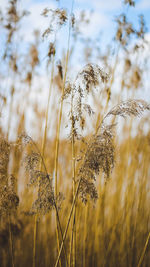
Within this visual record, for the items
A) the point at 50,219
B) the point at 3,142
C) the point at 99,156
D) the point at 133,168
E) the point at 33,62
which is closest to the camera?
the point at 99,156

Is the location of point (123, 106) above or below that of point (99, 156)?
above

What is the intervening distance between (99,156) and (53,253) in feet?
5.04

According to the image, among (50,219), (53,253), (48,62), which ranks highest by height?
(48,62)

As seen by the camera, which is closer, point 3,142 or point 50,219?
point 3,142

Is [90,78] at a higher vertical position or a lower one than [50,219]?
higher

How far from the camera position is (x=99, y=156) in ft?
3.15

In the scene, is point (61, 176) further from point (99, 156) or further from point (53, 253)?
point (99, 156)

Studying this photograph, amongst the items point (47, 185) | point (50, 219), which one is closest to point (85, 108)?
point (47, 185)

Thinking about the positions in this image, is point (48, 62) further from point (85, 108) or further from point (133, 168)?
point (133, 168)

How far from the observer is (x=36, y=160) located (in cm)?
106

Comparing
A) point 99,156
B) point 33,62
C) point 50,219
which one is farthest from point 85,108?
point 50,219

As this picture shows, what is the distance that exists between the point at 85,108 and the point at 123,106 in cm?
15

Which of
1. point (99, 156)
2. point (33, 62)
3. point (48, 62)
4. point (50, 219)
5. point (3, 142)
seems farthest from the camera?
point (50, 219)

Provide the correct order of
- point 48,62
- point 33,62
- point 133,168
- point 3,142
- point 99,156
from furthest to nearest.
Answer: point 133,168, point 33,62, point 48,62, point 3,142, point 99,156
